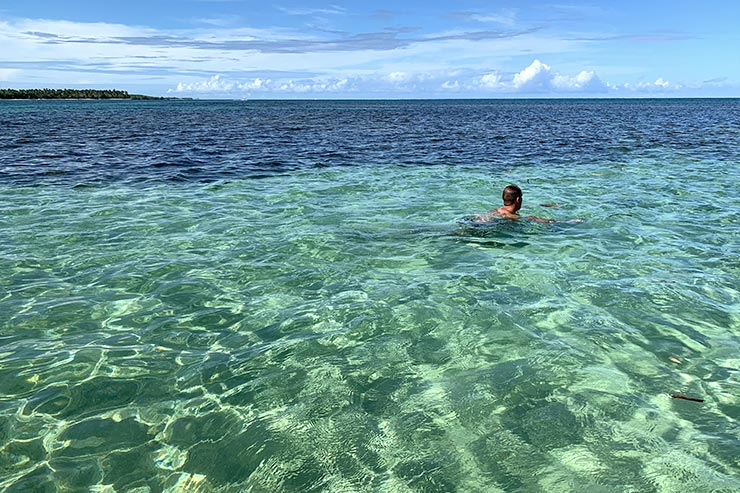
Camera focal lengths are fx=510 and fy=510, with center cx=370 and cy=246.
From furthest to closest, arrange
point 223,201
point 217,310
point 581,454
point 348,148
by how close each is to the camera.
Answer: point 348,148
point 223,201
point 217,310
point 581,454

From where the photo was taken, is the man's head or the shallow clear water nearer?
the shallow clear water

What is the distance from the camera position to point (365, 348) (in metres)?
6.41

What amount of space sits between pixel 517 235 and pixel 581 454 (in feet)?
24.4

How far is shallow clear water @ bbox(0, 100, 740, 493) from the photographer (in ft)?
14.5

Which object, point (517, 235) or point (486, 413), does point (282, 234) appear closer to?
point (517, 235)

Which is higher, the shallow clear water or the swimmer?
the swimmer

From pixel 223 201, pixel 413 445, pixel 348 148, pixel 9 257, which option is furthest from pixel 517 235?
pixel 348 148

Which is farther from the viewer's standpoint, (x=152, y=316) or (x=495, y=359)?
(x=152, y=316)

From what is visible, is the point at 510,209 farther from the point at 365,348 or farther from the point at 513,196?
the point at 365,348

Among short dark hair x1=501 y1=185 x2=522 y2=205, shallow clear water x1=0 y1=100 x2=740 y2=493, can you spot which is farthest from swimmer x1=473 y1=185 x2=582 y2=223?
shallow clear water x1=0 y1=100 x2=740 y2=493

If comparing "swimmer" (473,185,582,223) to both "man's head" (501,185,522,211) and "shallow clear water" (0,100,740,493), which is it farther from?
"shallow clear water" (0,100,740,493)

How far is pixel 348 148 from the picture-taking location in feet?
103

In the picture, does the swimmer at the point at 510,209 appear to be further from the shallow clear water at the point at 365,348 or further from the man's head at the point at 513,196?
the shallow clear water at the point at 365,348

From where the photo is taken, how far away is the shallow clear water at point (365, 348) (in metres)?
4.42
